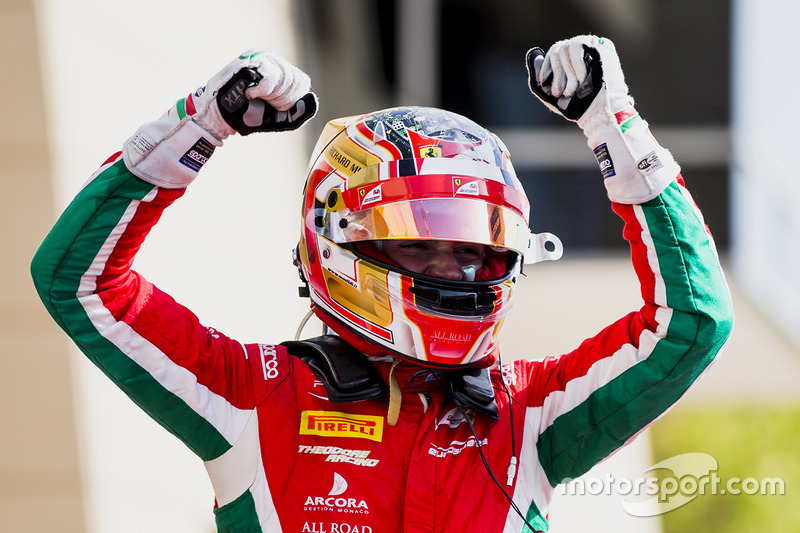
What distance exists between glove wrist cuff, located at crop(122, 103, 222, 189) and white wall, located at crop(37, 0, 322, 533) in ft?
3.65

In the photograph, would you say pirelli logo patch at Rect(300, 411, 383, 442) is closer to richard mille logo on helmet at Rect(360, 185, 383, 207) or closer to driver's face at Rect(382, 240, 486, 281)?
driver's face at Rect(382, 240, 486, 281)

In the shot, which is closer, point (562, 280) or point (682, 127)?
point (562, 280)

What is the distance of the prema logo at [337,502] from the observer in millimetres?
1988

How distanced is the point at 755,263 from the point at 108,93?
24.9ft

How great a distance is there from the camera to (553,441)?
2117 millimetres

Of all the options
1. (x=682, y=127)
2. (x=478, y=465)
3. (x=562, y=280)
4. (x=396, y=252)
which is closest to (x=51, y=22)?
(x=396, y=252)

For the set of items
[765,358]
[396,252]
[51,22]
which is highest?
[51,22]

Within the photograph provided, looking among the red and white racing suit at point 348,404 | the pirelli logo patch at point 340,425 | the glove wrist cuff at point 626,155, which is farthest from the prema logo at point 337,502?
the glove wrist cuff at point 626,155

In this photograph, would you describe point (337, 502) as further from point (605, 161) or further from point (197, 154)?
point (605, 161)

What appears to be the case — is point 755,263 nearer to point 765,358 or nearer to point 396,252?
point 765,358

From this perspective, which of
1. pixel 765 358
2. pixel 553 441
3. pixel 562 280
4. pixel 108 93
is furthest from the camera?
pixel 562 280

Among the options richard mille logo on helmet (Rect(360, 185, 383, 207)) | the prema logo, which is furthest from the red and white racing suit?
richard mille logo on helmet (Rect(360, 185, 383, 207))

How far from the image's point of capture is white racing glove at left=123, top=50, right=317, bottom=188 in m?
1.94

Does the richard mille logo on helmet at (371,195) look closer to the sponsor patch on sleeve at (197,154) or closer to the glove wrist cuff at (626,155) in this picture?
the sponsor patch on sleeve at (197,154)
